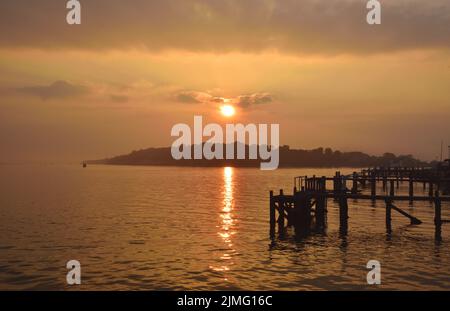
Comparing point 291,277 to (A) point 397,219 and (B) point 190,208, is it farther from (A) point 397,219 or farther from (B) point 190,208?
(B) point 190,208

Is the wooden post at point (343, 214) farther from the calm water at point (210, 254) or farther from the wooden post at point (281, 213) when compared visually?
the wooden post at point (281, 213)

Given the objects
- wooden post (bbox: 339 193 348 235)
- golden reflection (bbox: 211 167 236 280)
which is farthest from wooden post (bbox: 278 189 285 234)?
wooden post (bbox: 339 193 348 235)

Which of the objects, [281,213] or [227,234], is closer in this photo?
[227,234]

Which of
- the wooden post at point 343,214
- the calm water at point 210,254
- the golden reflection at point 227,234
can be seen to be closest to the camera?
the calm water at point 210,254

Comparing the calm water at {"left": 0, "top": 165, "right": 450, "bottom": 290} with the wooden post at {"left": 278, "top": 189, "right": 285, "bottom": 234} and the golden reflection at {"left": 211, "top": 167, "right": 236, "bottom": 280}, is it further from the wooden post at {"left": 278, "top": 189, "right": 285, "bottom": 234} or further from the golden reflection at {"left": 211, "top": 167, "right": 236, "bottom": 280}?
the wooden post at {"left": 278, "top": 189, "right": 285, "bottom": 234}

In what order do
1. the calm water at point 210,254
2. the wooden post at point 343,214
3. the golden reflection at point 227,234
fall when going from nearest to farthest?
1. the calm water at point 210,254
2. the golden reflection at point 227,234
3. the wooden post at point 343,214

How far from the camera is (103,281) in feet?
66.9

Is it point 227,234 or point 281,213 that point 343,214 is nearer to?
point 281,213

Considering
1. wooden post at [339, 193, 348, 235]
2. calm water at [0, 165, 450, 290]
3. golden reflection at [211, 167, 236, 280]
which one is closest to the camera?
calm water at [0, 165, 450, 290]

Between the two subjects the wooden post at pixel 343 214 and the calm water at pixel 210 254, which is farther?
the wooden post at pixel 343 214

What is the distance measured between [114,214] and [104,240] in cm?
1681

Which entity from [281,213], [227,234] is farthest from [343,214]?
[227,234]

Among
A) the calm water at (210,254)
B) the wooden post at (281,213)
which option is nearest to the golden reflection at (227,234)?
the calm water at (210,254)
